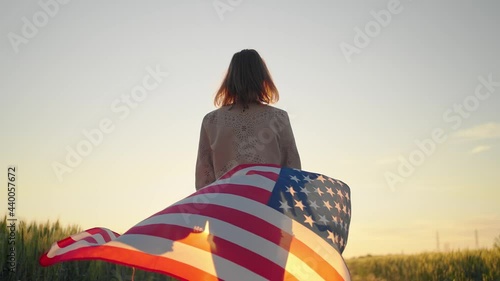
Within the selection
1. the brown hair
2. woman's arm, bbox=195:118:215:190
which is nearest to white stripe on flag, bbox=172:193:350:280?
woman's arm, bbox=195:118:215:190

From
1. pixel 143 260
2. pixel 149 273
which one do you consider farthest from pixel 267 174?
pixel 149 273

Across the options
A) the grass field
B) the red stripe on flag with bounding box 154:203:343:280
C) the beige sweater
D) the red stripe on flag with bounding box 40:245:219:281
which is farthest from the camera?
the grass field

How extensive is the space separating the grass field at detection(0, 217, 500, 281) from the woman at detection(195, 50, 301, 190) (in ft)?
9.27

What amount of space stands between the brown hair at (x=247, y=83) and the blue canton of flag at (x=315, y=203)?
24.7 inches

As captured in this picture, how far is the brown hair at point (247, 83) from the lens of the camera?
13.7 ft

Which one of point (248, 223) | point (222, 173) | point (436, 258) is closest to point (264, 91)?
point (222, 173)

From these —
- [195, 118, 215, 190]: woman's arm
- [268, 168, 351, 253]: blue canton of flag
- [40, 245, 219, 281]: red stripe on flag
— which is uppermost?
[195, 118, 215, 190]: woman's arm

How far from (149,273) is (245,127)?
346 cm

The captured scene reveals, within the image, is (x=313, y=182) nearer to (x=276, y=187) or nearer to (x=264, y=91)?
(x=276, y=187)

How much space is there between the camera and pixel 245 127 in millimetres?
4051

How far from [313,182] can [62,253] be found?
1831 mm

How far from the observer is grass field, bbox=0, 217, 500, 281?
6219mm

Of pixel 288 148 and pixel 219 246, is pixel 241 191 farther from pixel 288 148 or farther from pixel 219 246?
pixel 288 148

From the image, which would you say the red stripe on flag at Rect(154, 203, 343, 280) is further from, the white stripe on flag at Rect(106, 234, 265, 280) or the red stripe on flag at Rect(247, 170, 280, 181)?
the red stripe on flag at Rect(247, 170, 280, 181)
